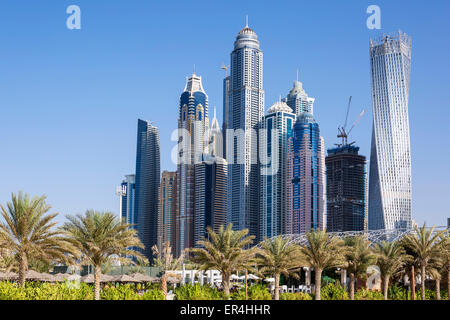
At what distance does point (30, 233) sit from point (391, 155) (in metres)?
170

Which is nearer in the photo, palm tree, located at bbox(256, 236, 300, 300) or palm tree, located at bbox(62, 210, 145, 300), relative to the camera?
palm tree, located at bbox(62, 210, 145, 300)

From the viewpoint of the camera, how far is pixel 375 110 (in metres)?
196

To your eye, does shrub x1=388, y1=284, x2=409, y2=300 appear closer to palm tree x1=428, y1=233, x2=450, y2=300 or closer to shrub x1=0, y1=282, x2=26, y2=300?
palm tree x1=428, y1=233, x2=450, y2=300

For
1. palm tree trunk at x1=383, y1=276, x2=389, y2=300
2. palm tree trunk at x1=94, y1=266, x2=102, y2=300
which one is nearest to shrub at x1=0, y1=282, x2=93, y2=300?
palm tree trunk at x1=94, y1=266, x2=102, y2=300

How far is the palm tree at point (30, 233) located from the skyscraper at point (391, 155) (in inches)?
6604

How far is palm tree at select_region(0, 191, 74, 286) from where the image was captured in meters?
34.1

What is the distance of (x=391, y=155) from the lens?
630 feet

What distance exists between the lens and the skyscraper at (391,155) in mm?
191750

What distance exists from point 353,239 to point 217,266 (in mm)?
13303

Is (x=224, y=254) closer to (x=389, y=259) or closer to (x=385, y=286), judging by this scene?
(x=385, y=286)

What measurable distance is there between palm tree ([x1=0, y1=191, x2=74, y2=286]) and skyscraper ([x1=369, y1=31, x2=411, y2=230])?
550 ft

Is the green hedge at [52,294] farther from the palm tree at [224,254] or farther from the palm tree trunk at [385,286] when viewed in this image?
the palm tree trunk at [385,286]
